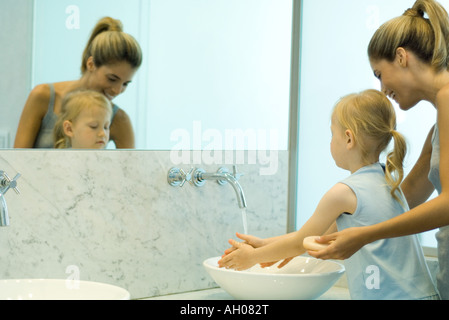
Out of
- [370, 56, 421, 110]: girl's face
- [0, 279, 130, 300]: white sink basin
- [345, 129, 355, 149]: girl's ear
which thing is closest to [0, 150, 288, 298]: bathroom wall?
[0, 279, 130, 300]: white sink basin

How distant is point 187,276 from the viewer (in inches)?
78.1

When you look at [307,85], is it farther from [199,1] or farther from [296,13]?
[199,1]

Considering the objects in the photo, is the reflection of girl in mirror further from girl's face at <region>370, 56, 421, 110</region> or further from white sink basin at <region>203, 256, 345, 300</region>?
girl's face at <region>370, 56, 421, 110</region>

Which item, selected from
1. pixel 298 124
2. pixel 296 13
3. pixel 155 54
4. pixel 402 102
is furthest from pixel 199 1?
pixel 402 102

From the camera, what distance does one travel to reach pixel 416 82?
5.26ft

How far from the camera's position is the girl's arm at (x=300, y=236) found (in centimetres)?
158

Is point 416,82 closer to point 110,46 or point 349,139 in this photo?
point 349,139

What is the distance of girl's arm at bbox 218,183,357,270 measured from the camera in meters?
1.58

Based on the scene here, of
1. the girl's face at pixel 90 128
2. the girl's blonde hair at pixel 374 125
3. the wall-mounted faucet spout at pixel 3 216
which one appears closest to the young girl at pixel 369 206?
the girl's blonde hair at pixel 374 125

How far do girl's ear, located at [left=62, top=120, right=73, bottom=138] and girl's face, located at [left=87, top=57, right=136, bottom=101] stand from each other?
122mm

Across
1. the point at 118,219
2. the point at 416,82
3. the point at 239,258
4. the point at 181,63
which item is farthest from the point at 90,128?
the point at 416,82

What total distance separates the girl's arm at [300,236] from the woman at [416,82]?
138 millimetres

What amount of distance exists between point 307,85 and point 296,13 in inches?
11.1

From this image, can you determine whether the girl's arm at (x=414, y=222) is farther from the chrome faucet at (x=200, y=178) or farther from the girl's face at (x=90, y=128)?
the girl's face at (x=90, y=128)
